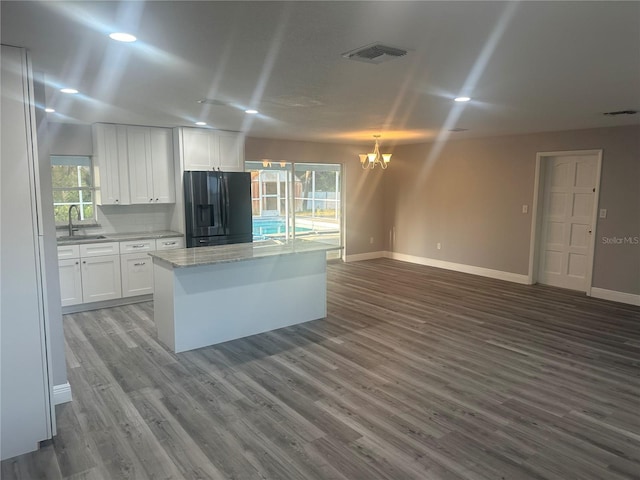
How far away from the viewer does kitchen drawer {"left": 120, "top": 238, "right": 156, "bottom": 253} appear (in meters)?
5.61

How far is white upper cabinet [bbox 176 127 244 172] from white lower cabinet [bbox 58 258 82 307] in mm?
1943

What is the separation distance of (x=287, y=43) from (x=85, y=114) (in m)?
3.57

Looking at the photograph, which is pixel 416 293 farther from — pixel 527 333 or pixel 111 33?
pixel 111 33

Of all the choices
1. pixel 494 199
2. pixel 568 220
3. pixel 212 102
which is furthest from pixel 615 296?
pixel 212 102

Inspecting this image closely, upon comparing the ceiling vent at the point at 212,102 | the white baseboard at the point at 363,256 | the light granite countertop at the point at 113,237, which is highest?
the ceiling vent at the point at 212,102

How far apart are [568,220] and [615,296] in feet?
4.24

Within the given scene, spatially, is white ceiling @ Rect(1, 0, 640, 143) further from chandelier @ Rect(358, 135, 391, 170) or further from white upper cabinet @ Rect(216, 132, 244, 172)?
chandelier @ Rect(358, 135, 391, 170)

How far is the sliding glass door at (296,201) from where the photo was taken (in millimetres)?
7820

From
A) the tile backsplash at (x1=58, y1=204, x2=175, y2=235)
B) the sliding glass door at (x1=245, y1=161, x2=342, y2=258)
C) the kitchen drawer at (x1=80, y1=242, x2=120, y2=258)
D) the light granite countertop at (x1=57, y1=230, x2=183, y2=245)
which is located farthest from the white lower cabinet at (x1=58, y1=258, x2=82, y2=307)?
the sliding glass door at (x1=245, y1=161, x2=342, y2=258)

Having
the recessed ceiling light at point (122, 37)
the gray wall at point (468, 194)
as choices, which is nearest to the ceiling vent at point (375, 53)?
the recessed ceiling light at point (122, 37)

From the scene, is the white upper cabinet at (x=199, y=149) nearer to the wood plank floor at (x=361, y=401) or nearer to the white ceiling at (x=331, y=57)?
the white ceiling at (x=331, y=57)

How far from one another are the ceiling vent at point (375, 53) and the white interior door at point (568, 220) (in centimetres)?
494

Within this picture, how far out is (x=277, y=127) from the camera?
599 cm

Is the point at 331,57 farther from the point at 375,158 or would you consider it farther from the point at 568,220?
the point at 568,220
